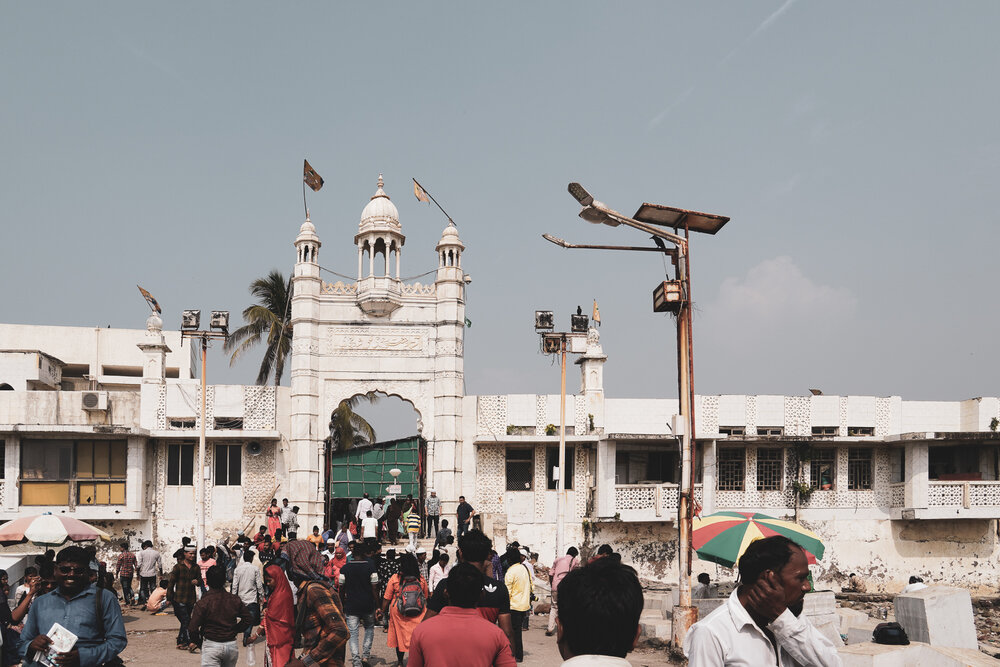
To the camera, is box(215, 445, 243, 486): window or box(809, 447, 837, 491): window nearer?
box(215, 445, 243, 486): window

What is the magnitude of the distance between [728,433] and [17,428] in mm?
18820

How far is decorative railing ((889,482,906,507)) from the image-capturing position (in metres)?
26.6

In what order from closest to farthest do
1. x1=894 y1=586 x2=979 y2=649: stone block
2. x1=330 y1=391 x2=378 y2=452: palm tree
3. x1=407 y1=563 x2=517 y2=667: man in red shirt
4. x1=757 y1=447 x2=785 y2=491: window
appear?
x1=407 y1=563 x2=517 y2=667: man in red shirt, x1=894 y1=586 x2=979 y2=649: stone block, x1=757 y1=447 x2=785 y2=491: window, x1=330 y1=391 x2=378 y2=452: palm tree

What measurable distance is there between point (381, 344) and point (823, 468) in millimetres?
13091

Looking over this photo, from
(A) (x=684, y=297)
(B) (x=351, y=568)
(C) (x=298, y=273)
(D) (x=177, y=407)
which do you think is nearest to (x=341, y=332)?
(C) (x=298, y=273)

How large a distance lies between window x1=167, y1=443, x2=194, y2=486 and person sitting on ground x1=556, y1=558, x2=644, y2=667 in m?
23.5

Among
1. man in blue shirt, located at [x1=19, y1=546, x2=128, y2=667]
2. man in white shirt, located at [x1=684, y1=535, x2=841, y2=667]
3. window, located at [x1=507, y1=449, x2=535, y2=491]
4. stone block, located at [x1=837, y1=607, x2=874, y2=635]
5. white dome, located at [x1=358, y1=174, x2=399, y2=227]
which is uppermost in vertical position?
white dome, located at [x1=358, y1=174, x2=399, y2=227]

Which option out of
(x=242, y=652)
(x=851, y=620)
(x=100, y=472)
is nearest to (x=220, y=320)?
(x=100, y=472)

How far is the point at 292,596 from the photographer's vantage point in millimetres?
7508

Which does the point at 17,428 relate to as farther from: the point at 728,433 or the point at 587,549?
the point at 728,433

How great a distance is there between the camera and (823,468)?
88.9 feet

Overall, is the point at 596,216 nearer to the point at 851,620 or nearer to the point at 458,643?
the point at 851,620

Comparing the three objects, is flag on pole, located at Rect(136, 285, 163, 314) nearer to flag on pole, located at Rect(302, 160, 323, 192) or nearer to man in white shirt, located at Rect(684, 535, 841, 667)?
flag on pole, located at Rect(302, 160, 323, 192)

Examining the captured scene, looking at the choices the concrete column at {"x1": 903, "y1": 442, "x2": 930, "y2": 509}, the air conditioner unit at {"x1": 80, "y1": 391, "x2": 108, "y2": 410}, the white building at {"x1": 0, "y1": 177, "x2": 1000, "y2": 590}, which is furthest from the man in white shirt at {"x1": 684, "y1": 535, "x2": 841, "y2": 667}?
the concrete column at {"x1": 903, "y1": 442, "x2": 930, "y2": 509}
